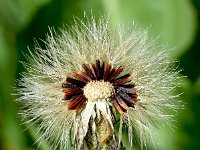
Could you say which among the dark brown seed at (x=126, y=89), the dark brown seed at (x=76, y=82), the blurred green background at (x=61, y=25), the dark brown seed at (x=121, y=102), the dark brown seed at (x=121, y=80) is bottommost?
the dark brown seed at (x=121, y=102)

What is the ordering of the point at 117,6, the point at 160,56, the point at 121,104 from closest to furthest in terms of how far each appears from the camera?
1. the point at 121,104
2. the point at 160,56
3. the point at 117,6

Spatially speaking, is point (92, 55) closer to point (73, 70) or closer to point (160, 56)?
point (73, 70)

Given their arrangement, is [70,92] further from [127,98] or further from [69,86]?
[127,98]

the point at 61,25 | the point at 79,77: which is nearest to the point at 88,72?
the point at 79,77

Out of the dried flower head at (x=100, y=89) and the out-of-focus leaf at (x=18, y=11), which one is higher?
the out-of-focus leaf at (x=18, y=11)

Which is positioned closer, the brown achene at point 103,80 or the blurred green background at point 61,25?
the brown achene at point 103,80

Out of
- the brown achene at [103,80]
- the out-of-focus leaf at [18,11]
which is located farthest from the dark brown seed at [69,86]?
the out-of-focus leaf at [18,11]

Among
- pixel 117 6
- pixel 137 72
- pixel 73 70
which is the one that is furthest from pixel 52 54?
pixel 117 6

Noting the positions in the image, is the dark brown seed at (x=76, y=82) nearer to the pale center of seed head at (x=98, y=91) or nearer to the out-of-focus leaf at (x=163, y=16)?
the pale center of seed head at (x=98, y=91)
